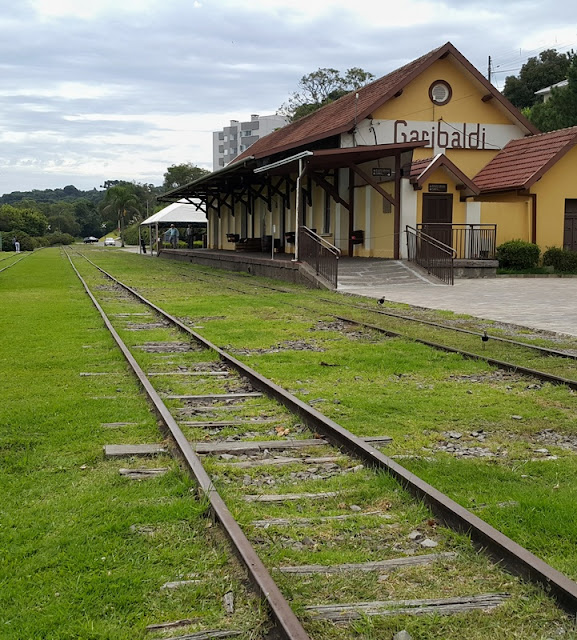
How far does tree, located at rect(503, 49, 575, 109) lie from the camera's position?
235 ft

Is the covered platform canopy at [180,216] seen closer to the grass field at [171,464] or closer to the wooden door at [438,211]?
the wooden door at [438,211]

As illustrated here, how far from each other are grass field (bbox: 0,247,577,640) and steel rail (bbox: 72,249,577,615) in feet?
0.71

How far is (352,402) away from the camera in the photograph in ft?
23.3

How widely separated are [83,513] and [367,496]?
1.66m

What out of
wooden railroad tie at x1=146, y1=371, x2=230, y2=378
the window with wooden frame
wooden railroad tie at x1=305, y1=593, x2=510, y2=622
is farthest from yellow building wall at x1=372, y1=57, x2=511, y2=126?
wooden railroad tie at x1=305, y1=593, x2=510, y2=622

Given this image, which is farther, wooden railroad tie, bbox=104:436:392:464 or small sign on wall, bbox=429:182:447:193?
small sign on wall, bbox=429:182:447:193

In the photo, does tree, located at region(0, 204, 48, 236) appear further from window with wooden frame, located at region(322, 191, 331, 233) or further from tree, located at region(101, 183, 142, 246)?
window with wooden frame, located at region(322, 191, 331, 233)

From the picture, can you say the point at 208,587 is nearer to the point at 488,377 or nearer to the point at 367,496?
the point at 367,496

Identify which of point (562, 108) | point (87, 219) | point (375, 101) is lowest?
point (375, 101)

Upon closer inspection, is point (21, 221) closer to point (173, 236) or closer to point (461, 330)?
point (173, 236)

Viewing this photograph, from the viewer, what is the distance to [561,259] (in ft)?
85.4

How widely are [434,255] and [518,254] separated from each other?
3.54 m

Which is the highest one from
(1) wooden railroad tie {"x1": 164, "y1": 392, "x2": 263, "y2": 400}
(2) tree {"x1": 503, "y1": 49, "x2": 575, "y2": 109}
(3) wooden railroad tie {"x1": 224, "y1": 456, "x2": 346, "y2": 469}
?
(2) tree {"x1": 503, "y1": 49, "x2": 575, "y2": 109}

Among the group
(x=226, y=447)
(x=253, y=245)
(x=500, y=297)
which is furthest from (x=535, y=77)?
(x=226, y=447)
